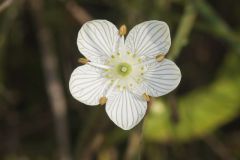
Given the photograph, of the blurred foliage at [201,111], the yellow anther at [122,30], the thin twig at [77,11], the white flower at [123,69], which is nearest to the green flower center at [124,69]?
the white flower at [123,69]

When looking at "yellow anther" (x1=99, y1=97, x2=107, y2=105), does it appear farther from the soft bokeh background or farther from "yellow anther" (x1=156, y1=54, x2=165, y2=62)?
the soft bokeh background

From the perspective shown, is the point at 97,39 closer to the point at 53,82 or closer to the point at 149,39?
the point at 149,39

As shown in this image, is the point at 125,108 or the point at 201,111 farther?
the point at 201,111

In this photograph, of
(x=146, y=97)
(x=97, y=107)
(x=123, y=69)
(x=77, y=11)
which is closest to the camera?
(x=146, y=97)

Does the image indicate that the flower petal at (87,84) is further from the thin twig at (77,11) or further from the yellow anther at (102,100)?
the thin twig at (77,11)

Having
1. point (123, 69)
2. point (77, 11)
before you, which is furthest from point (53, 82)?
point (123, 69)

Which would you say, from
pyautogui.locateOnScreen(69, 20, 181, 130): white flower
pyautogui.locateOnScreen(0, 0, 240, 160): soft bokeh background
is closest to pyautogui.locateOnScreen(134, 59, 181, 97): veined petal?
pyautogui.locateOnScreen(69, 20, 181, 130): white flower
